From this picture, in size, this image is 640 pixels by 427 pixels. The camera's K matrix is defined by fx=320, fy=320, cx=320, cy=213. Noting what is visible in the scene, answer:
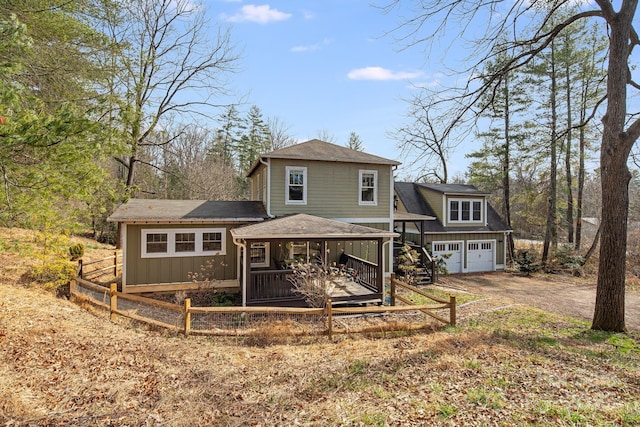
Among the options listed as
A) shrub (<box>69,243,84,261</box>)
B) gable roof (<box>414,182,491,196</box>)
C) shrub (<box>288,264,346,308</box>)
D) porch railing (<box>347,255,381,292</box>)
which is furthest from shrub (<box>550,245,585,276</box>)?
shrub (<box>69,243,84,261</box>)

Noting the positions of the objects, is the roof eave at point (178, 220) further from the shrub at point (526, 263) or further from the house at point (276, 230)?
the shrub at point (526, 263)

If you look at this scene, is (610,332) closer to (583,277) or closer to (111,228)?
(583,277)

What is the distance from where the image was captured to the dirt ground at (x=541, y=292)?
11.8 m

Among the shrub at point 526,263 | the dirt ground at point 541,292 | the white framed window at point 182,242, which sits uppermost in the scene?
the white framed window at point 182,242

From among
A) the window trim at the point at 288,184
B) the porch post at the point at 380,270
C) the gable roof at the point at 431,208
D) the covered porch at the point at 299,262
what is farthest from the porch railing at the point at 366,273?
the gable roof at the point at 431,208

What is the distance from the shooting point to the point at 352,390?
4.77 metres

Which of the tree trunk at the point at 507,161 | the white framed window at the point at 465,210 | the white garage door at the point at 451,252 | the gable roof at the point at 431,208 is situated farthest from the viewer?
the tree trunk at the point at 507,161

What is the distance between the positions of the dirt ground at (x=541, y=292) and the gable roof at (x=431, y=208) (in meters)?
2.86

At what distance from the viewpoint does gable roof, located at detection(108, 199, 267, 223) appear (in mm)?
10742

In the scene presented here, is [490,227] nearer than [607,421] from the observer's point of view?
No

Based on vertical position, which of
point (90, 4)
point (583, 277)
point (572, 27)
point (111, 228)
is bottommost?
point (583, 277)

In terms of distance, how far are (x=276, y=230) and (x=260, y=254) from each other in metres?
3.49

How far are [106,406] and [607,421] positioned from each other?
20.6 feet

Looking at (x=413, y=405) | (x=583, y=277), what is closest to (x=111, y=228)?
(x=413, y=405)
